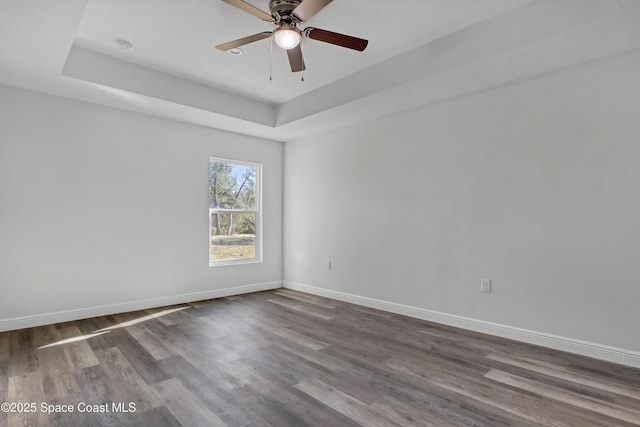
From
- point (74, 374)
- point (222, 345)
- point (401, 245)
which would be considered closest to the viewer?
point (74, 374)

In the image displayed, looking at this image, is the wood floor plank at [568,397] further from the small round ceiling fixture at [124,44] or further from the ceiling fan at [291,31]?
the small round ceiling fixture at [124,44]

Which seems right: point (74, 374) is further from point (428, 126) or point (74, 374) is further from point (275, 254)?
point (428, 126)

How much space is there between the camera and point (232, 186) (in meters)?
5.14

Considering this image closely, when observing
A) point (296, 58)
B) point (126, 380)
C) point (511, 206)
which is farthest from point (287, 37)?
point (126, 380)

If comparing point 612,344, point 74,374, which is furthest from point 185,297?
point 612,344

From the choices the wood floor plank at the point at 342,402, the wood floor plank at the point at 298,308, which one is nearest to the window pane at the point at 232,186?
the wood floor plank at the point at 298,308

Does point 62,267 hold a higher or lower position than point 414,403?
higher

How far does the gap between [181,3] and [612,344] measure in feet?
13.9

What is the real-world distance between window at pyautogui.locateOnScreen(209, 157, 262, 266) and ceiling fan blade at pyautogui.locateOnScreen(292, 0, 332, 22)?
300cm

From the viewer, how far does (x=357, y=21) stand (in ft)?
9.00

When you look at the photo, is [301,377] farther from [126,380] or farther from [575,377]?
[575,377]

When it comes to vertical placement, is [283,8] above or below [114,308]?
above

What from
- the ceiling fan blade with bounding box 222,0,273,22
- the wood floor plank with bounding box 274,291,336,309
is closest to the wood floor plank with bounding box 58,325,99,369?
the wood floor plank with bounding box 274,291,336,309

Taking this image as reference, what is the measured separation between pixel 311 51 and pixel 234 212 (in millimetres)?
2750
